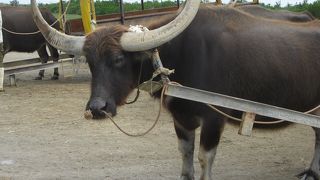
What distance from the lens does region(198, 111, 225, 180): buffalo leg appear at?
4.80m

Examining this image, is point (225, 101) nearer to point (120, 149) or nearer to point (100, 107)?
point (100, 107)

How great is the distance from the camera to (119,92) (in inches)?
174

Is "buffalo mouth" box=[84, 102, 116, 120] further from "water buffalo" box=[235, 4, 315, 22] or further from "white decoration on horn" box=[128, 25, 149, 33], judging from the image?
"water buffalo" box=[235, 4, 315, 22]

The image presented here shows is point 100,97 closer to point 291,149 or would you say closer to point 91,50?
point 91,50

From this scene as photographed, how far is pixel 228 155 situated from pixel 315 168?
1.16 metres

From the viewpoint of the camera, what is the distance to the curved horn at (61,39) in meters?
4.51

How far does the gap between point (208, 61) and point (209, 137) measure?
2.24ft

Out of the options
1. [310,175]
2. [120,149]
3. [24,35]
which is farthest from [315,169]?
[24,35]

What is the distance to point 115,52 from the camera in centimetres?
432

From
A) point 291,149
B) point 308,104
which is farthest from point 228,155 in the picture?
point 308,104

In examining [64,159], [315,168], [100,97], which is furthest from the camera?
[64,159]

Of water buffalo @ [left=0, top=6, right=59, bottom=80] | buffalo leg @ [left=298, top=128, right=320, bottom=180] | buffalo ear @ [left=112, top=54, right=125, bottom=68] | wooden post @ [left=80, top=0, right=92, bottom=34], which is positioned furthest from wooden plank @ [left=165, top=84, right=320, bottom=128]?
water buffalo @ [left=0, top=6, right=59, bottom=80]

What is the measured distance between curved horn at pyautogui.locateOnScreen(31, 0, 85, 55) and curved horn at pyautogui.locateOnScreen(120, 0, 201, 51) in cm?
40

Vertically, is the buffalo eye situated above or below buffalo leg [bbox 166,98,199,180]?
above
